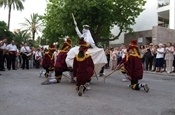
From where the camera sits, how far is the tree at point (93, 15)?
33219 mm

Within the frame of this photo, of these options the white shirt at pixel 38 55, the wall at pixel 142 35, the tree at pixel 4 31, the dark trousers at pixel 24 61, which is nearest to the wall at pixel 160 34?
the wall at pixel 142 35

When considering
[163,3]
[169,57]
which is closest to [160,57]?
[169,57]

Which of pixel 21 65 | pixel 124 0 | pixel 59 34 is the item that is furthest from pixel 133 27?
pixel 21 65

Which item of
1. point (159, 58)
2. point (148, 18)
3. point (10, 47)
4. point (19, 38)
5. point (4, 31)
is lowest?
point (159, 58)

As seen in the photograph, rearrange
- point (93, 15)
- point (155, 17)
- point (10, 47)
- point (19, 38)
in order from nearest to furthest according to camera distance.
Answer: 1. point (10, 47)
2. point (93, 15)
3. point (155, 17)
4. point (19, 38)

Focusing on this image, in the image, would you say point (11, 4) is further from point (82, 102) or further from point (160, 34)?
point (82, 102)

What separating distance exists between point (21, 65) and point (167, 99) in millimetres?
16664

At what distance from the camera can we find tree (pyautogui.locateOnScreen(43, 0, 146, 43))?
3322 centimetres

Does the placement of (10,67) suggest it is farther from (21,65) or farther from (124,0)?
(124,0)

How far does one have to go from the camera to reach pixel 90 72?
10.1 meters

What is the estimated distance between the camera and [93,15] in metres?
A: 33.9

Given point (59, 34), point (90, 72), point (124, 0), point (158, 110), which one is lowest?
point (158, 110)

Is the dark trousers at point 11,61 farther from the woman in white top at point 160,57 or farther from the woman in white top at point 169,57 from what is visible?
the woman in white top at point 169,57

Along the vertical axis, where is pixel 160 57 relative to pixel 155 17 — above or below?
below
